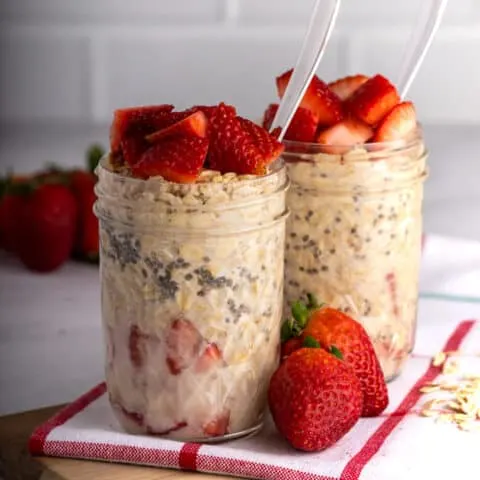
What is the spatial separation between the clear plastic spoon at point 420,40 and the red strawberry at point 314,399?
1.01ft

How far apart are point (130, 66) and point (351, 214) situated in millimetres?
1445

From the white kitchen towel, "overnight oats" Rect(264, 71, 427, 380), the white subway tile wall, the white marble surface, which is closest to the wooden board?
the white kitchen towel

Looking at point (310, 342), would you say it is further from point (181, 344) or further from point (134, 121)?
point (134, 121)

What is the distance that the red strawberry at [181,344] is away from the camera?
97 centimetres

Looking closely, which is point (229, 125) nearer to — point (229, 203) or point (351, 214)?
point (229, 203)

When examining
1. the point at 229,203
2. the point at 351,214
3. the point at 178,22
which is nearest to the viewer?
the point at 229,203

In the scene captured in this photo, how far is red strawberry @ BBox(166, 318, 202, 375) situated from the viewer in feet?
3.17

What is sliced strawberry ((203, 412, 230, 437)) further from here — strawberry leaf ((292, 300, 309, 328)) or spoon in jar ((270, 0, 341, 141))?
spoon in jar ((270, 0, 341, 141))

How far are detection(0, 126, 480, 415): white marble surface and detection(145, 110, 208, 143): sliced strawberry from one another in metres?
0.35

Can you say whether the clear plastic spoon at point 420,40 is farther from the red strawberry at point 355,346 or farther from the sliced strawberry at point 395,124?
the red strawberry at point 355,346

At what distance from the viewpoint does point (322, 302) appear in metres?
1.12

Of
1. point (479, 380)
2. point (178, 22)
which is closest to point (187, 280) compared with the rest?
point (479, 380)

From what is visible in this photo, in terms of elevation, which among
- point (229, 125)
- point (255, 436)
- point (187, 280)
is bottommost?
point (255, 436)

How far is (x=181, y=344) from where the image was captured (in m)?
0.97
